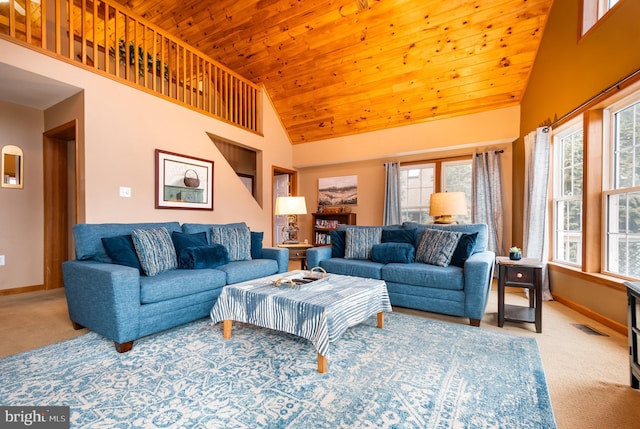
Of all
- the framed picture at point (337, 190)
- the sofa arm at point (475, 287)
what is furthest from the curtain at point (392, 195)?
the sofa arm at point (475, 287)

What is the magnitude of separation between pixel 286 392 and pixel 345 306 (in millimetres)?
632

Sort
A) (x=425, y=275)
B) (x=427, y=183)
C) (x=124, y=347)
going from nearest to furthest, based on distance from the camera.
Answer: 1. (x=124, y=347)
2. (x=425, y=275)
3. (x=427, y=183)

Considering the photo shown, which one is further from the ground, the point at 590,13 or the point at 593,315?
the point at 590,13

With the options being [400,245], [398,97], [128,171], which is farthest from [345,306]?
[398,97]

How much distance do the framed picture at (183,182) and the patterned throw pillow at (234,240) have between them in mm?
838

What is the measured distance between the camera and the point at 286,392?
5.16 ft

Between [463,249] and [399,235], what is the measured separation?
759 mm

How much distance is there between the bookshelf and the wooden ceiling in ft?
5.39

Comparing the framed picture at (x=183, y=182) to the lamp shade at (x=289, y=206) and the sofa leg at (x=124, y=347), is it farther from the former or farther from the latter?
the sofa leg at (x=124, y=347)

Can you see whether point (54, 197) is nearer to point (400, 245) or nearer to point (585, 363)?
point (400, 245)

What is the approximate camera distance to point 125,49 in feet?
11.7

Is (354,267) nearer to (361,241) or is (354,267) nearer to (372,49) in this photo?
(361,241)

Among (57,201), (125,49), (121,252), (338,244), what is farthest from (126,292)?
(125,49)

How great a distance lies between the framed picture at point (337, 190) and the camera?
5.84 meters
